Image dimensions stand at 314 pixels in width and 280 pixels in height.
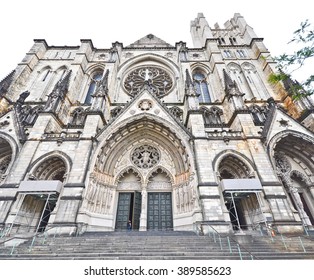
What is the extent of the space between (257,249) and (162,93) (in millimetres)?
14584

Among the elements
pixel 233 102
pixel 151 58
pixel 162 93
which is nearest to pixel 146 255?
pixel 233 102

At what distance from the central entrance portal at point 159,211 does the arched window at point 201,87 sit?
1002 cm

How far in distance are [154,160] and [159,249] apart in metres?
6.61

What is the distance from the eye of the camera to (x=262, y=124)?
1230cm

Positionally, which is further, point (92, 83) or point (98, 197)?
point (92, 83)

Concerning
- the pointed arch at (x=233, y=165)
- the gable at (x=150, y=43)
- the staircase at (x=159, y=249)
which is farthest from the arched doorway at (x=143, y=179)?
the gable at (x=150, y=43)

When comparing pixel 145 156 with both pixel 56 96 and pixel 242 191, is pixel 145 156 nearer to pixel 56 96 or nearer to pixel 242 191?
pixel 242 191

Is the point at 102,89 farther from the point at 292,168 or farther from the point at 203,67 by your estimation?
the point at 292,168

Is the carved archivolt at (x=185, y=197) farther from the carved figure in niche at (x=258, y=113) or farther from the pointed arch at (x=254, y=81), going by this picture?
the pointed arch at (x=254, y=81)

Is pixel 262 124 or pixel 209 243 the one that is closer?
pixel 209 243

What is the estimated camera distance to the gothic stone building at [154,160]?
866cm

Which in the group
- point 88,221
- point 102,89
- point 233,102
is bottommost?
point 88,221

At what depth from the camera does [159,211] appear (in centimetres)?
1066

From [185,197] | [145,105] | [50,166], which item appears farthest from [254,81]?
[50,166]
